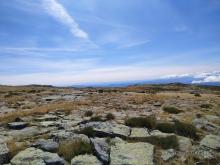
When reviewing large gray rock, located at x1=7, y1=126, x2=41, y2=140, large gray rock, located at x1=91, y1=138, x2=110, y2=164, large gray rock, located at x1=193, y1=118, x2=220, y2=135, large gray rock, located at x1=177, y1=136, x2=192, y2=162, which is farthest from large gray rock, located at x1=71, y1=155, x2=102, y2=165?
large gray rock, located at x1=193, y1=118, x2=220, y2=135

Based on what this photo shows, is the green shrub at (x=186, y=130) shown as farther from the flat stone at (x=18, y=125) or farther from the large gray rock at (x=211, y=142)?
the flat stone at (x=18, y=125)

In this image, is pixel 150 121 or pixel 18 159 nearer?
pixel 18 159

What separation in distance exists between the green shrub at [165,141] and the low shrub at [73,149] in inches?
131

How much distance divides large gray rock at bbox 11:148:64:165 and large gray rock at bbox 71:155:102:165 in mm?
546

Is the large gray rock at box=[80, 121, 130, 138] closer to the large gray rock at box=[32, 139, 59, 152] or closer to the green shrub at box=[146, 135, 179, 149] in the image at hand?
the green shrub at box=[146, 135, 179, 149]

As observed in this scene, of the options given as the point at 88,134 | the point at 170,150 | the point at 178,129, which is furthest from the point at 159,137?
the point at 88,134

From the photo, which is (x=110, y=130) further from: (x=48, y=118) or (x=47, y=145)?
(x=48, y=118)

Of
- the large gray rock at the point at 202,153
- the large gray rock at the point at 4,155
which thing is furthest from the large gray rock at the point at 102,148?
the large gray rock at the point at 202,153

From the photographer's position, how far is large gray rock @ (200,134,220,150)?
14.1m

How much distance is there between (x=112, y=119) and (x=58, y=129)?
158 inches

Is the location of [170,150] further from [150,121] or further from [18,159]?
[18,159]

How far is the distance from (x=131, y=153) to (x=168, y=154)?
5.71 feet

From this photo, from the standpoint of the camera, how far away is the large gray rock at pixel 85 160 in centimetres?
1120

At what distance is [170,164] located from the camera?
11531 millimetres
